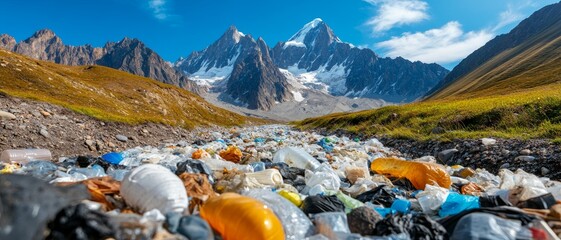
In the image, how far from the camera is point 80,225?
2256mm

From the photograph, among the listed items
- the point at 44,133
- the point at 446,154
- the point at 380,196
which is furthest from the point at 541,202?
the point at 44,133

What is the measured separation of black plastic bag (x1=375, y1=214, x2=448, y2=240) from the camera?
9.93ft

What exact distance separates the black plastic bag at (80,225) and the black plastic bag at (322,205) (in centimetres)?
225

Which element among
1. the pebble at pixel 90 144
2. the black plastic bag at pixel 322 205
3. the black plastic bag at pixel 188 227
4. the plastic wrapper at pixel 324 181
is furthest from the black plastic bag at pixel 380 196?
the pebble at pixel 90 144

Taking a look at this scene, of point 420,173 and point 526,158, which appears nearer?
point 420,173

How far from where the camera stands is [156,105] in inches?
1725

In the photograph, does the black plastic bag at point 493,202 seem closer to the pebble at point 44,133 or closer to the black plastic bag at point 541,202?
the black plastic bag at point 541,202

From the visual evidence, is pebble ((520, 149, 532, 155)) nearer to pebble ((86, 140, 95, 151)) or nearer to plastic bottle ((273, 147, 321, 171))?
plastic bottle ((273, 147, 321, 171))

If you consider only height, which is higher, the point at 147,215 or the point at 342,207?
the point at 147,215

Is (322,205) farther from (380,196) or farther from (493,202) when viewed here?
(493,202)

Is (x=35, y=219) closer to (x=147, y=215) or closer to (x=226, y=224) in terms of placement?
(x=147, y=215)

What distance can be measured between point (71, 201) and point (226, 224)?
1152 millimetres

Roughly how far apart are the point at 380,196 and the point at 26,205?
416cm

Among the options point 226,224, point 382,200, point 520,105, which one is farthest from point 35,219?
point 520,105
